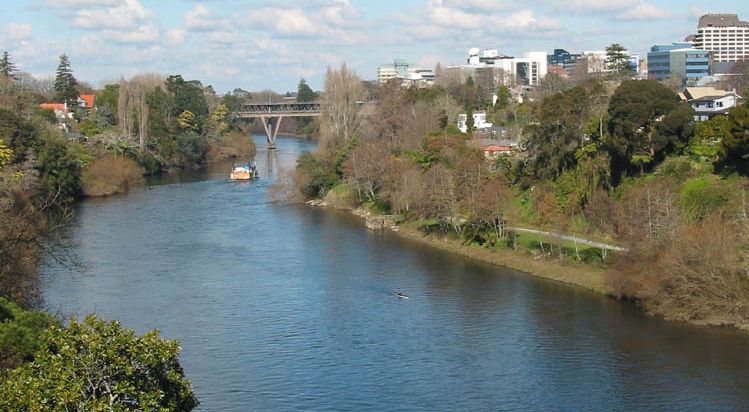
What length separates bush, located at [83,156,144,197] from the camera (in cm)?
4559

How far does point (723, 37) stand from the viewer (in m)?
107

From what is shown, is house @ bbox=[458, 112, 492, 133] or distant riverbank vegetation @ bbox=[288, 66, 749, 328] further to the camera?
house @ bbox=[458, 112, 492, 133]

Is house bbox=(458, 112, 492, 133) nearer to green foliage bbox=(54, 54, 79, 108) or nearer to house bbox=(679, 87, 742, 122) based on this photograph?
house bbox=(679, 87, 742, 122)

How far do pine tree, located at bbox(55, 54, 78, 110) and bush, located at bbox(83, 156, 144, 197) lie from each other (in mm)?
14068

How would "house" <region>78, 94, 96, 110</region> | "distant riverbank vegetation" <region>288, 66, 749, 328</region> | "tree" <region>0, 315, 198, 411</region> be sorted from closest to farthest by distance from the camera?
"tree" <region>0, 315, 198, 411</region> < "distant riverbank vegetation" <region>288, 66, 749, 328</region> < "house" <region>78, 94, 96, 110</region>

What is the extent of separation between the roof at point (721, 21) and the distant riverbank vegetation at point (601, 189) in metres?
73.4

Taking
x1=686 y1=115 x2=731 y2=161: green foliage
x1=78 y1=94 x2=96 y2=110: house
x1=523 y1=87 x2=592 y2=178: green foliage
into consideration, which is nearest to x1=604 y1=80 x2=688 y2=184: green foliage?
x1=686 y1=115 x2=731 y2=161: green foliage

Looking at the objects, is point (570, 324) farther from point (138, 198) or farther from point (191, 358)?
point (138, 198)

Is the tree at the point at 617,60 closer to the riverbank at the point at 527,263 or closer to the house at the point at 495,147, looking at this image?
the house at the point at 495,147

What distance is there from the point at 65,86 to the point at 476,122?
28.6 meters

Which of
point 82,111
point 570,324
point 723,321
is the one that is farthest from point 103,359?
point 82,111

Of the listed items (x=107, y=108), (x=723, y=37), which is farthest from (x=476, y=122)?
(x=723, y=37)

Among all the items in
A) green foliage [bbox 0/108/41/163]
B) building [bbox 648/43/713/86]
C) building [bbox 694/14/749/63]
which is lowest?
green foliage [bbox 0/108/41/163]

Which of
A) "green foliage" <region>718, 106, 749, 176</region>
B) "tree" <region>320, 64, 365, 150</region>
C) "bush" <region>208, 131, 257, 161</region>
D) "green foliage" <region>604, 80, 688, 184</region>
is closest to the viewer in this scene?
"green foliage" <region>718, 106, 749, 176</region>
